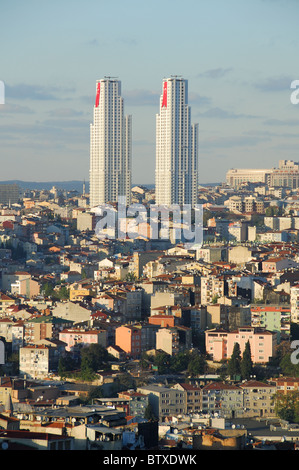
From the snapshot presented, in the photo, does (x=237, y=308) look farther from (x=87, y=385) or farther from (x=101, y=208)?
(x=101, y=208)

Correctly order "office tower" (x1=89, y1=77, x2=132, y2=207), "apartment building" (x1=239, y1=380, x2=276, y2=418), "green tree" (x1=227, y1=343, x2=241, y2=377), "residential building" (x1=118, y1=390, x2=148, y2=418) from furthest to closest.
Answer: "office tower" (x1=89, y1=77, x2=132, y2=207)
"green tree" (x1=227, y1=343, x2=241, y2=377)
"apartment building" (x1=239, y1=380, x2=276, y2=418)
"residential building" (x1=118, y1=390, x2=148, y2=418)

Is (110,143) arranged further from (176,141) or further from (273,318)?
(273,318)

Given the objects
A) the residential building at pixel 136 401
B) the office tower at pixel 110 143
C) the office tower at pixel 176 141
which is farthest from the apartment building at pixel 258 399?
the office tower at pixel 110 143

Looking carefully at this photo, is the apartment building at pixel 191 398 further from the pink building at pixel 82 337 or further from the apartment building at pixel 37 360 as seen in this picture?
the pink building at pixel 82 337

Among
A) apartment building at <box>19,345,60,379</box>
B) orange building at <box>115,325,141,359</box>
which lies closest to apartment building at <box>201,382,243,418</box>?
apartment building at <box>19,345,60,379</box>

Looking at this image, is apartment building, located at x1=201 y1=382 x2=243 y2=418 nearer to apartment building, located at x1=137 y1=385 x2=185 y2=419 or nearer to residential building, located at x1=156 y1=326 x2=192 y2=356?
apartment building, located at x1=137 y1=385 x2=185 y2=419
